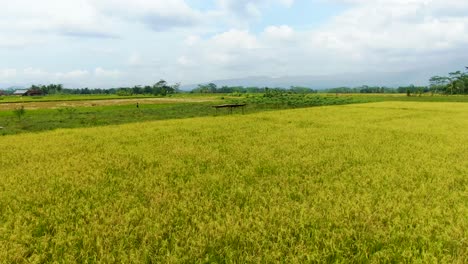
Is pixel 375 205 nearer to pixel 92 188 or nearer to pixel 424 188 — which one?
pixel 424 188

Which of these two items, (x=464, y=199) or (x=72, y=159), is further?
(x=72, y=159)

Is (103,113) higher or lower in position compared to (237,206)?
higher

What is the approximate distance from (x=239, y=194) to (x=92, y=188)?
328 cm

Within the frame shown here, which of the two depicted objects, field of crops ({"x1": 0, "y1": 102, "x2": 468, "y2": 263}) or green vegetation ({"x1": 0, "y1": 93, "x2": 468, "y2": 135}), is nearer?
field of crops ({"x1": 0, "y1": 102, "x2": 468, "y2": 263})

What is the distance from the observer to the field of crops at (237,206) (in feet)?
12.7

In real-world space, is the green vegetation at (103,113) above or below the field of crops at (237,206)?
above

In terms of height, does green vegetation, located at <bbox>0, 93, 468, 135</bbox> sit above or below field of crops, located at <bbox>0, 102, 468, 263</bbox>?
above

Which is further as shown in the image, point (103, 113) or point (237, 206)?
point (103, 113)

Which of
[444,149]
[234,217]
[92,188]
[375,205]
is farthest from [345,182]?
[444,149]

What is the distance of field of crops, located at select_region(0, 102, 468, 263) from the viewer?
386 cm

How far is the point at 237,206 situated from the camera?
5.20 m

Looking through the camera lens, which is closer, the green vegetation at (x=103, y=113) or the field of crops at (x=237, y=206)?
the field of crops at (x=237, y=206)

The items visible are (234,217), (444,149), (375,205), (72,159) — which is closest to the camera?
(234,217)

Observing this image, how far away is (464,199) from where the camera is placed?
566cm
